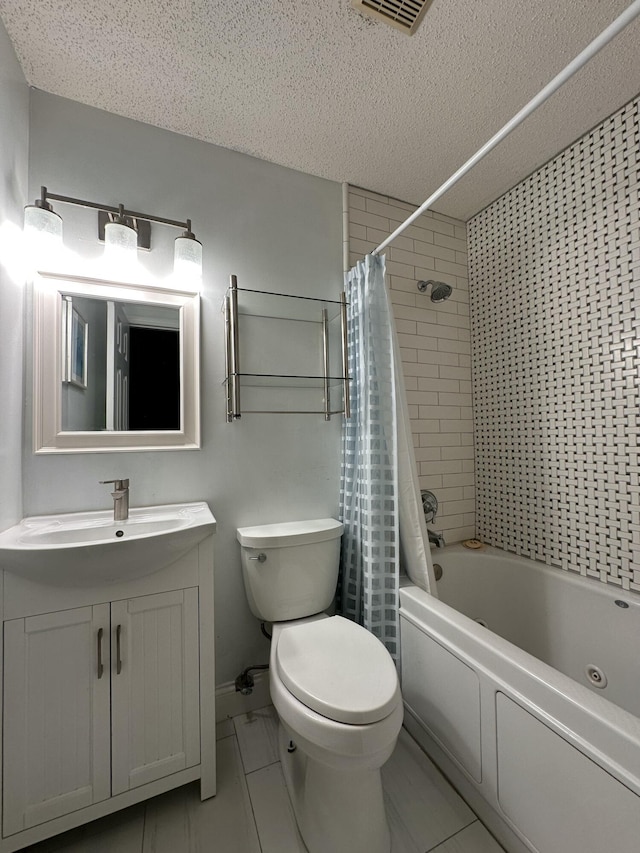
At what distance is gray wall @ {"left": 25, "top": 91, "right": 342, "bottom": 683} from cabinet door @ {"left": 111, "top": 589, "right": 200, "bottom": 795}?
0.36m

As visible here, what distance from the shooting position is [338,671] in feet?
3.29

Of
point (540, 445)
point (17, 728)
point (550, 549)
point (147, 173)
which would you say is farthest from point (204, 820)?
point (147, 173)

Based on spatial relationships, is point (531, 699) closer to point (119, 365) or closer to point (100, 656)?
point (100, 656)

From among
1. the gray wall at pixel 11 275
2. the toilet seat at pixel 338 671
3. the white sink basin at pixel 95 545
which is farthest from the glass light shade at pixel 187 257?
the toilet seat at pixel 338 671

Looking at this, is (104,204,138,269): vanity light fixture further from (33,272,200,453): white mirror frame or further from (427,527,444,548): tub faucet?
(427,527,444,548): tub faucet

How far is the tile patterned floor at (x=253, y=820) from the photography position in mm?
979

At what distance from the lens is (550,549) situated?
1.64m

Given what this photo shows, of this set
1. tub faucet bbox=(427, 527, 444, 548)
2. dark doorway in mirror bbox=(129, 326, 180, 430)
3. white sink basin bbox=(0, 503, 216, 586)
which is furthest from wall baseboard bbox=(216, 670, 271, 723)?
dark doorway in mirror bbox=(129, 326, 180, 430)

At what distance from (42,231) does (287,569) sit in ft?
4.83

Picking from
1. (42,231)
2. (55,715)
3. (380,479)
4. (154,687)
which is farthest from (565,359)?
(55,715)

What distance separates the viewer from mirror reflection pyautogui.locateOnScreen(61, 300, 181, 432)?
1.26 metres

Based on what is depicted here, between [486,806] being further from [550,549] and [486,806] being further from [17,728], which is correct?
[17,728]

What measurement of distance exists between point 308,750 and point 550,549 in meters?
1.37

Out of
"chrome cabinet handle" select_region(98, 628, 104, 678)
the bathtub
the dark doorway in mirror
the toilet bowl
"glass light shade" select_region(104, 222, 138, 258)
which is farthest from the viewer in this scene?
the dark doorway in mirror
